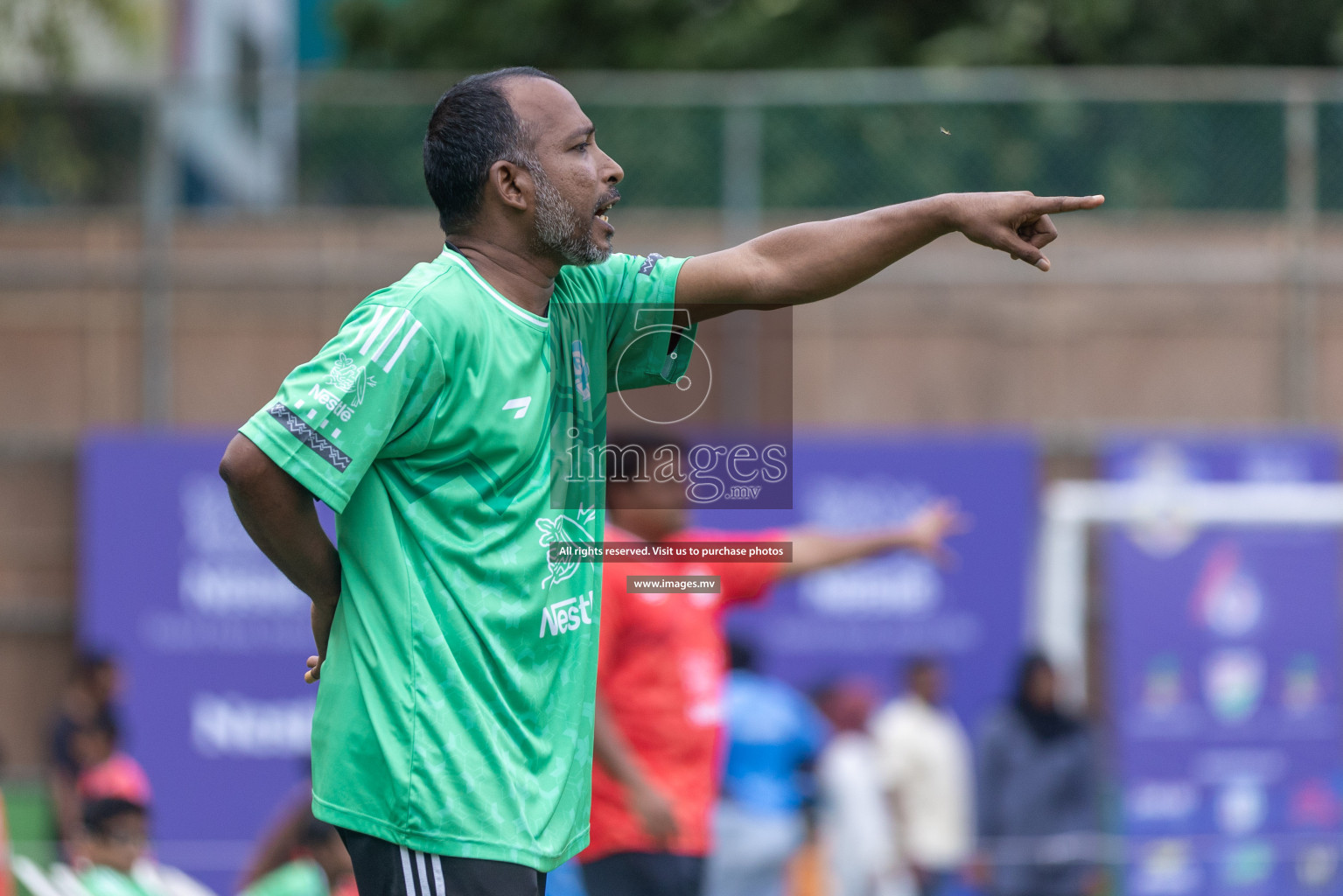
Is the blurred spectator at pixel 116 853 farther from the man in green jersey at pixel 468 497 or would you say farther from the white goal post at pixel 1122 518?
the white goal post at pixel 1122 518

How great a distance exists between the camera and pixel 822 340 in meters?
10.6

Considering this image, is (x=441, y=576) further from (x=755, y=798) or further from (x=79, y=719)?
(x=79, y=719)

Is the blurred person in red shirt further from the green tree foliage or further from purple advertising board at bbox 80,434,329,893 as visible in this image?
Answer: the green tree foliage

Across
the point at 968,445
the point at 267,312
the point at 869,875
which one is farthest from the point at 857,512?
the point at 267,312

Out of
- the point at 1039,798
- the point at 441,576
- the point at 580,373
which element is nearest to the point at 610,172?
the point at 580,373

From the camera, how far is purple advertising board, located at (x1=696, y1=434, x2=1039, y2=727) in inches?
380

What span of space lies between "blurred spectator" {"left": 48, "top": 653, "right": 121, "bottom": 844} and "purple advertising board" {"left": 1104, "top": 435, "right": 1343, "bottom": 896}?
19.2ft

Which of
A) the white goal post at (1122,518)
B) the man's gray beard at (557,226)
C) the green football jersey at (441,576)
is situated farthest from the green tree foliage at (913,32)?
the green football jersey at (441,576)

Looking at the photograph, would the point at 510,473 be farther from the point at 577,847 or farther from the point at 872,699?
the point at 872,699

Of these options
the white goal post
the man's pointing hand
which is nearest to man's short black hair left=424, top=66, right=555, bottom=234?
the man's pointing hand

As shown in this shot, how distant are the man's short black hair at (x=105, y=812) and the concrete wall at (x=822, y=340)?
5263mm

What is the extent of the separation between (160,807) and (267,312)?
11.0ft

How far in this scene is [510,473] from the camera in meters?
2.52

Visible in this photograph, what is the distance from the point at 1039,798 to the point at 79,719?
5.43 m
